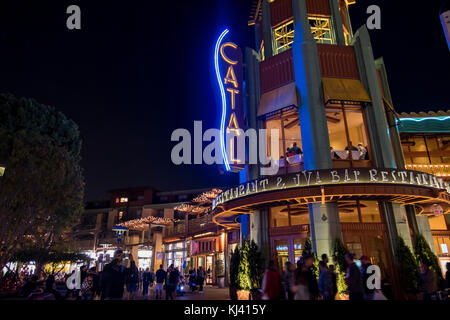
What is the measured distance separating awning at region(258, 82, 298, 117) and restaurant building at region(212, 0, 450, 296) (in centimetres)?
7

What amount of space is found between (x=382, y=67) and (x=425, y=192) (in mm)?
9430

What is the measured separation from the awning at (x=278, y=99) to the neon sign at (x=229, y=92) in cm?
138

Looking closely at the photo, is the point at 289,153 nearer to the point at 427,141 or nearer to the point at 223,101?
the point at 223,101

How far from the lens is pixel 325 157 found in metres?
15.0

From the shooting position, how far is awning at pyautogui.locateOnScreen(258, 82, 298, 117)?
16408 millimetres

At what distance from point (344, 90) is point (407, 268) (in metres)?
9.00

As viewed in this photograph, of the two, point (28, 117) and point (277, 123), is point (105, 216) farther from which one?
point (277, 123)

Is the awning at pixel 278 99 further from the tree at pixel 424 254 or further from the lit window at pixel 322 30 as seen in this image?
the tree at pixel 424 254

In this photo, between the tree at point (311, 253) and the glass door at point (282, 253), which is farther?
the glass door at point (282, 253)

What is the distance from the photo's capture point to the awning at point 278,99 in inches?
646

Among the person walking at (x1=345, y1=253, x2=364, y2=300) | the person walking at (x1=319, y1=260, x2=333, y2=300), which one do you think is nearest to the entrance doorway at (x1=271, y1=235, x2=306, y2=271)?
the person walking at (x1=319, y1=260, x2=333, y2=300)

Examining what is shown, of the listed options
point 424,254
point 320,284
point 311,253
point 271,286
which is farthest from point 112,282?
point 424,254

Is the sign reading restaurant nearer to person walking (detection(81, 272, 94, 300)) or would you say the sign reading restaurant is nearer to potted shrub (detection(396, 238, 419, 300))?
potted shrub (detection(396, 238, 419, 300))

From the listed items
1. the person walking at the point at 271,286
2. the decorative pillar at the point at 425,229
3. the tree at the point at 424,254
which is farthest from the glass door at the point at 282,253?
the person walking at the point at 271,286
